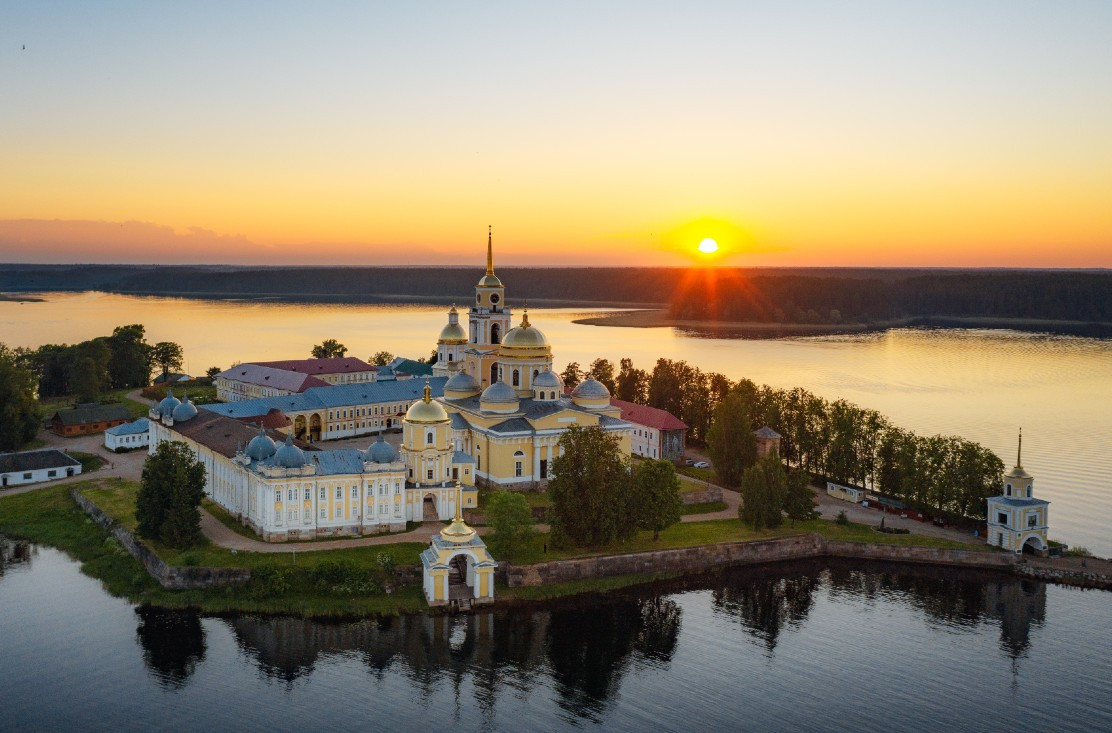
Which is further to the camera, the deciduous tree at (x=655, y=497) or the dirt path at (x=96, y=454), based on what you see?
the dirt path at (x=96, y=454)

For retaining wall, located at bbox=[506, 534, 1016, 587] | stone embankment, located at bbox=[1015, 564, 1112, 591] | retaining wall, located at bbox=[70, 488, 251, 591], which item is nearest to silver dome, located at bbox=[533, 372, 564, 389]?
retaining wall, located at bbox=[506, 534, 1016, 587]

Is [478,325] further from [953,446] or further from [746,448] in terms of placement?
[953,446]

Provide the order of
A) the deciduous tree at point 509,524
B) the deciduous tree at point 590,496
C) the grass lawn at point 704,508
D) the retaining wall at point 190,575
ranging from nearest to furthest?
the retaining wall at point 190,575
the deciduous tree at point 509,524
the deciduous tree at point 590,496
the grass lawn at point 704,508

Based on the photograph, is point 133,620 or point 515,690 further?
point 133,620

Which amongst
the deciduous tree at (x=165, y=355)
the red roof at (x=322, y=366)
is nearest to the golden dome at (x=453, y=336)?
the red roof at (x=322, y=366)

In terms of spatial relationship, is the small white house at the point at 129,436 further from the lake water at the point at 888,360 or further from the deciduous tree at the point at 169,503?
the lake water at the point at 888,360

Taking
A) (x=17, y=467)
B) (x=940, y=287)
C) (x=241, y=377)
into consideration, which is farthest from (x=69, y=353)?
(x=940, y=287)
